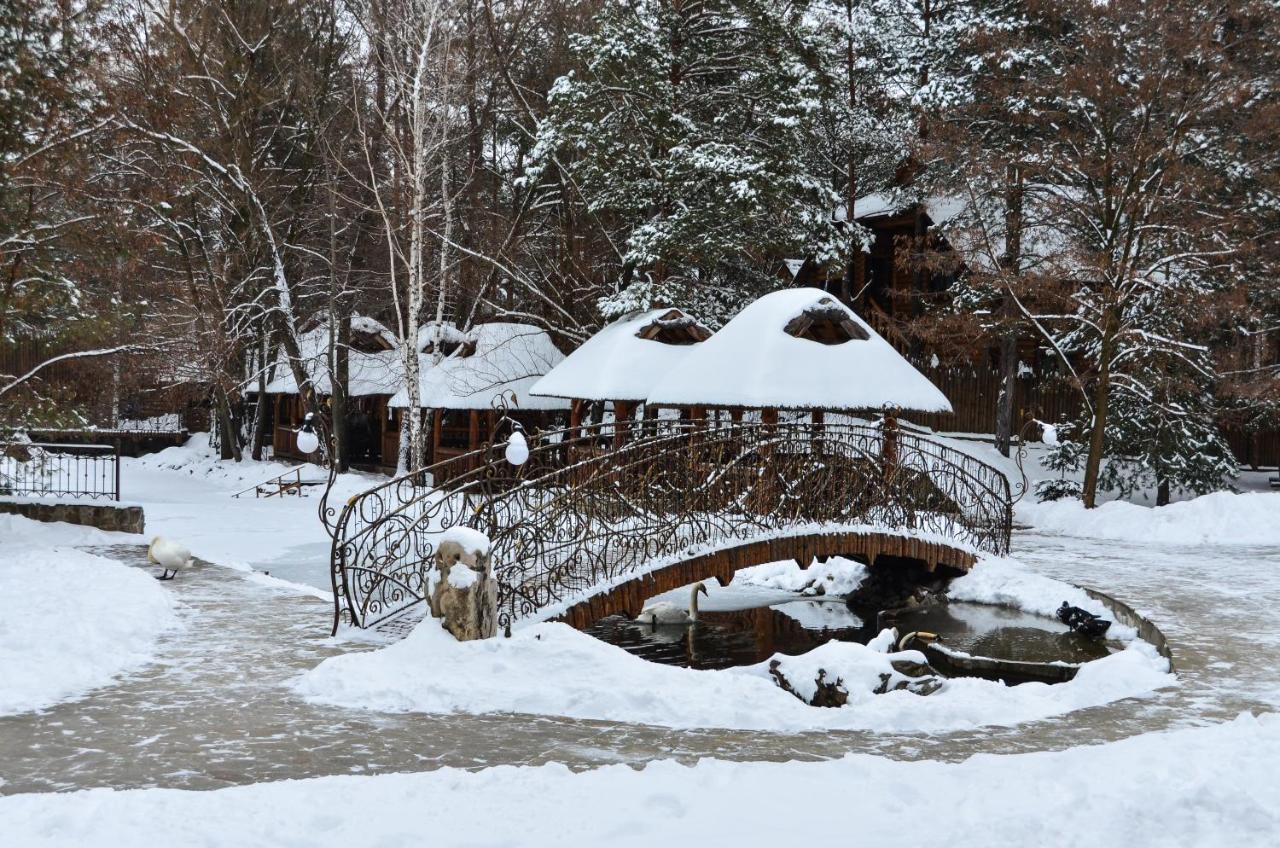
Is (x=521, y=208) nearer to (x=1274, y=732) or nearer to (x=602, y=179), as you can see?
(x=602, y=179)

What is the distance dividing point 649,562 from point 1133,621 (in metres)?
5.71

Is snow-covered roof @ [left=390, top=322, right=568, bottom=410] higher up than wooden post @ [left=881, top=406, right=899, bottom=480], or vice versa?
snow-covered roof @ [left=390, top=322, right=568, bottom=410]

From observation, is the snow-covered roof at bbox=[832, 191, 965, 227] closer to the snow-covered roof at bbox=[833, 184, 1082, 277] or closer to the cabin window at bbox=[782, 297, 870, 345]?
the snow-covered roof at bbox=[833, 184, 1082, 277]

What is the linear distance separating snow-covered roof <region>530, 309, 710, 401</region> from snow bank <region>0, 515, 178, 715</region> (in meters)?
9.80

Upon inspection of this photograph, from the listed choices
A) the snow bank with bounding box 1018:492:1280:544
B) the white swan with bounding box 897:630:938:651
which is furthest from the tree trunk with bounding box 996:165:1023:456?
the white swan with bounding box 897:630:938:651

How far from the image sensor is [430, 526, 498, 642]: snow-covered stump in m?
9.29

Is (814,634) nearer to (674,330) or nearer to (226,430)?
(674,330)

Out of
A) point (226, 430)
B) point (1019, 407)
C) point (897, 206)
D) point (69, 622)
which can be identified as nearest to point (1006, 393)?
point (1019, 407)

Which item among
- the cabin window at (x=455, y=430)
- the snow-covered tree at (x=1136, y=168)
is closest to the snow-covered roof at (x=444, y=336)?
the cabin window at (x=455, y=430)

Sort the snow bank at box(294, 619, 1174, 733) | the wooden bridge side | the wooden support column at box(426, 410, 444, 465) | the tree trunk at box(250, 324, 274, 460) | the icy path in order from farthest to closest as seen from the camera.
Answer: the tree trunk at box(250, 324, 274, 460) < the wooden support column at box(426, 410, 444, 465) < the wooden bridge side < the snow bank at box(294, 619, 1174, 733) < the icy path

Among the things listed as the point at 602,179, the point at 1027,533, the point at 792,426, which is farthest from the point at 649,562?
the point at 602,179

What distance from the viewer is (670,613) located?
15578 millimetres

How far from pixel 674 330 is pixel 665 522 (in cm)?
1090

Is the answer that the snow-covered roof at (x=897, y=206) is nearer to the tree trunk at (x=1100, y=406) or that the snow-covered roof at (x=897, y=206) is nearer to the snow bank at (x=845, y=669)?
the tree trunk at (x=1100, y=406)
